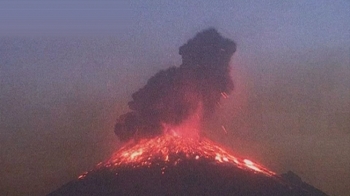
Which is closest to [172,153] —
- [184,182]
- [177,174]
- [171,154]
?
[171,154]

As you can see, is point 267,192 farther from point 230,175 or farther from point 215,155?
point 215,155

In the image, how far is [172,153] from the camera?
5791 cm

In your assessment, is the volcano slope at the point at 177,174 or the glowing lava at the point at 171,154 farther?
the glowing lava at the point at 171,154

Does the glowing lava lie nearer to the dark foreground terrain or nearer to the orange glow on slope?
the orange glow on slope

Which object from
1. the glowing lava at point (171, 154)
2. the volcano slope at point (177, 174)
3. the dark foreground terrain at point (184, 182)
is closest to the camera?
the dark foreground terrain at point (184, 182)

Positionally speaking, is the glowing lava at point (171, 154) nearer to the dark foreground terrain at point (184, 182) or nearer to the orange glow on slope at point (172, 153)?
the orange glow on slope at point (172, 153)

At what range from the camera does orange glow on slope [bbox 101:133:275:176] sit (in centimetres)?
5700

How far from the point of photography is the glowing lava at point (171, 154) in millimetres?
56875

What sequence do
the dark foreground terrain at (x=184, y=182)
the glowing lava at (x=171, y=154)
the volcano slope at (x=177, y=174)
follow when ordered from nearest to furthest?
the dark foreground terrain at (x=184, y=182) < the volcano slope at (x=177, y=174) < the glowing lava at (x=171, y=154)

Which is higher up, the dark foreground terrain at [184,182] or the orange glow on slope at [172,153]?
the orange glow on slope at [172,153]

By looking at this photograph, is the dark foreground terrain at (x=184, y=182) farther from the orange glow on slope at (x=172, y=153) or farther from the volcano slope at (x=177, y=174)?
the orange glow on slope at (x=172, y=153)

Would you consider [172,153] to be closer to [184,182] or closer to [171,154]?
[171,154]

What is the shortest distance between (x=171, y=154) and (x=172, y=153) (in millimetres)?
170

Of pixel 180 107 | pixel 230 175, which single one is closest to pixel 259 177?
pixel 230 175
